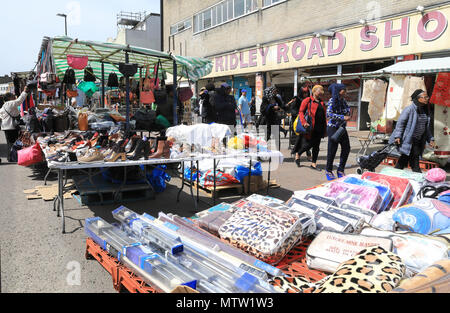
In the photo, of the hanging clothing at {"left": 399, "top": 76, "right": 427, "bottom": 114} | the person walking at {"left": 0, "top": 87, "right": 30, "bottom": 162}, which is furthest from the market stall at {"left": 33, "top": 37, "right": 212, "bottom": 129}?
the hanging clothing at {"left": 399, "top": 76, "right": 427, "bottom": 114}

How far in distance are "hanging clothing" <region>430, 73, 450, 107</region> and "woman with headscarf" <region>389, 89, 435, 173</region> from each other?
159 centimetres

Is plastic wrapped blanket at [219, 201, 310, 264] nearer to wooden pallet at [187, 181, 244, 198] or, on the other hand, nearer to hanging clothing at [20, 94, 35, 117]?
wooden pallet at [187, 181, 244, 198]

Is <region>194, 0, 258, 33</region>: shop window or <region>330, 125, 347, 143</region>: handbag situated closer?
<region>330, 125, 347, 143</region>: handbag

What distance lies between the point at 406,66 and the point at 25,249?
8217 mm

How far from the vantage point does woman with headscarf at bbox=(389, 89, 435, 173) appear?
6066mm

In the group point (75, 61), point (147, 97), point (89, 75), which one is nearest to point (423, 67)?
point (147, 97)

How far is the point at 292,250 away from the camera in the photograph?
10.9 ft

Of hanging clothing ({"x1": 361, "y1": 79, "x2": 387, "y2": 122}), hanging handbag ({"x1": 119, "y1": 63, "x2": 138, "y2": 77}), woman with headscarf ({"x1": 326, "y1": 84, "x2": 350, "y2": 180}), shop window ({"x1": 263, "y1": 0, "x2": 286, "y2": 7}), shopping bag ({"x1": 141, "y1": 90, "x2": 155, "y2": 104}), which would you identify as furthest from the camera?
shop window ({"x1": 263, "y1": 0, "x2": 286, "y2": 7})

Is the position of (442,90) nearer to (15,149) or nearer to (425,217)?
(425,217)

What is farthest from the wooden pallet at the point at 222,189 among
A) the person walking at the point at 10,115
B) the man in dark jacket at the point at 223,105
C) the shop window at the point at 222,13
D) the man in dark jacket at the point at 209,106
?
the shop window at the point at 222,13

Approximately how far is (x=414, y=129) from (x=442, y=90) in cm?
214

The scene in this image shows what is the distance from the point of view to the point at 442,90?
741 centimetres

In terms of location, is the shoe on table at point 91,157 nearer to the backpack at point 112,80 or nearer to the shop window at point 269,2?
the backpack at point 112,80
